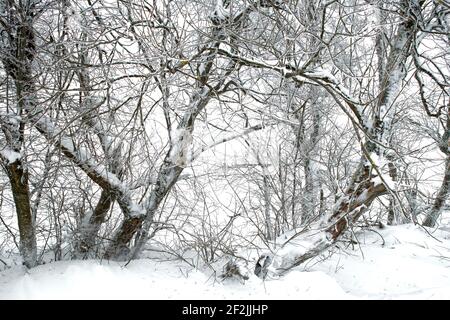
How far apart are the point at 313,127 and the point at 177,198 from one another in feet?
12.7

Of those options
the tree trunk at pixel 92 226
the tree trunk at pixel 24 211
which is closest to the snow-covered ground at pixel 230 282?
the tree trunk at pixel 24 211

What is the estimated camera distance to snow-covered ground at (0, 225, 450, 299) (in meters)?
4.63

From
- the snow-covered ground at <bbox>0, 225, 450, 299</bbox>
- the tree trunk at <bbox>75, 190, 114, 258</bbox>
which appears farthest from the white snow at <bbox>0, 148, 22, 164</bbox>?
the snow-covered ground at <bbox>0, 225, 450, 299</bbox>

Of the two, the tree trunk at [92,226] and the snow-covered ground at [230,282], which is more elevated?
the tree trunk at [92,226]

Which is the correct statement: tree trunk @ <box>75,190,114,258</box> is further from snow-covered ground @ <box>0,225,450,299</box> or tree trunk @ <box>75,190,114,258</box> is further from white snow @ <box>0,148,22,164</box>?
white snow @ <box>0,148,22,164</box>

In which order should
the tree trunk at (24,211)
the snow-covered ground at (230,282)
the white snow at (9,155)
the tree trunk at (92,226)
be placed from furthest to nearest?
the tree trunk at (92,226) → the tree trunk at (24,211) → the white snow at (9,155) → the snow-covered ground at (230,282)

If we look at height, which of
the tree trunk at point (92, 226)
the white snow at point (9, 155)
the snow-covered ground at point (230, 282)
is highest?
the white snow at point (9, 155)

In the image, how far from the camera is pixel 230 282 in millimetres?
5156

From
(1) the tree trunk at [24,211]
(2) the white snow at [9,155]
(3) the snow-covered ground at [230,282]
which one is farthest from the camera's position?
(1) the tree trunk at [24,211]

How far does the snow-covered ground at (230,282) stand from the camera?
463 centimetres

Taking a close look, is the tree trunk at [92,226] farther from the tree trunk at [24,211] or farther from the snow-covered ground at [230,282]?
the snow-covered ground at [230,282]

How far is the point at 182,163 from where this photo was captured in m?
6.02
